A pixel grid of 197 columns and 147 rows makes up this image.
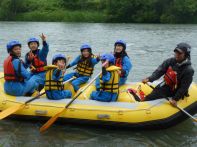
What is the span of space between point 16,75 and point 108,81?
5.15ft

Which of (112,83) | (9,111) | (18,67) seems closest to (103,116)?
(112,83)

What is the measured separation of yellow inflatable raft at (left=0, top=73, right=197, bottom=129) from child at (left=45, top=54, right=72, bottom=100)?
0.12 m

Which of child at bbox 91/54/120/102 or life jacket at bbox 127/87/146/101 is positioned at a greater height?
child at bbox 91/54/120/102

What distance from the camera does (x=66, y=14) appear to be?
122 feet

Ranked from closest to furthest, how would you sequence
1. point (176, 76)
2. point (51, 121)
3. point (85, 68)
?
point (51, 121)
point (176, 76)
point (85, 68)

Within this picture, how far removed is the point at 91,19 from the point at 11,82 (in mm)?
29657

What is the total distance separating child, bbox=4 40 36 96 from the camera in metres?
6.35

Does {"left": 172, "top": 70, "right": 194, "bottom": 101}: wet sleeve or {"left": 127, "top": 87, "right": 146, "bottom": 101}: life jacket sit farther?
{"left": 127, "top": 87, "right": 146, "bottom": 101}: life jacket

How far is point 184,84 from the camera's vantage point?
19.7ft

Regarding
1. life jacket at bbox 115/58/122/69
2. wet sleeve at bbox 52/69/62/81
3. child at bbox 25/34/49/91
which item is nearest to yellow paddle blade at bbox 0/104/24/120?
wet sleeve at bbox 52/69/62/81

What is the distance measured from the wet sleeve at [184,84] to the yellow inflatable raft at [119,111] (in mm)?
204

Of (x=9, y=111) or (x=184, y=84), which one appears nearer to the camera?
(x=184, y=84)

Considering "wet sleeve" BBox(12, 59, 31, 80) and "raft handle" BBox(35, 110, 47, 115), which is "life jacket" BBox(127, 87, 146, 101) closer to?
"raft handle" BBox(35, 110, 47, 115)

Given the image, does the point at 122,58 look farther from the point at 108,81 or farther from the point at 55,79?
the point at 55,79
